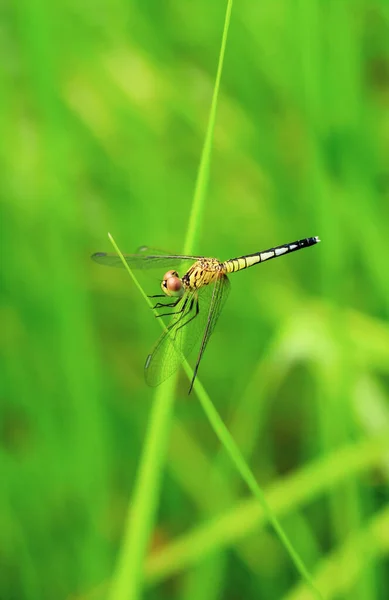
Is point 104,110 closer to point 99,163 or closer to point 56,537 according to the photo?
point 99,163

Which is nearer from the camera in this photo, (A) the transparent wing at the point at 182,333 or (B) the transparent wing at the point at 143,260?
(A) the transparent wing at the point at 182,333

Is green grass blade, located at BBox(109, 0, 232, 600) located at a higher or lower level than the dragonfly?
lower

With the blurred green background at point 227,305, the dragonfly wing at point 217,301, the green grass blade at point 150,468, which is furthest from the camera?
the blurred green background at point 227,305

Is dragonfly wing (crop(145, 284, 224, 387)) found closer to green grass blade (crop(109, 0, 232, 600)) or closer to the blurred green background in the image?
green grass blade (crop(109, 0, 232, 600))

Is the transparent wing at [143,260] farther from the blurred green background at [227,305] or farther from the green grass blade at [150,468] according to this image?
the green grass blade at [150,468]

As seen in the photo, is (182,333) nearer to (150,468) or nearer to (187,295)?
(187,295)

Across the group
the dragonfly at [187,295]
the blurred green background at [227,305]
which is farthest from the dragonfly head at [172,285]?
the blurred green background at [227,305]

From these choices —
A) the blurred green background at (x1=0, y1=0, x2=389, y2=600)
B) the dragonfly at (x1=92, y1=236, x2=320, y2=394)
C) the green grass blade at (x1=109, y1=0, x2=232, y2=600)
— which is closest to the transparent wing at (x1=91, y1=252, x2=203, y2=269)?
the dragonfly at (x1=92, y1=236, x2=320, y2=394)

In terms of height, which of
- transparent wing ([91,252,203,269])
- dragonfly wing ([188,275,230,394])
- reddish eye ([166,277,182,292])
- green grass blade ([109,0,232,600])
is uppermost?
transparent wing ([91,252,203,269])

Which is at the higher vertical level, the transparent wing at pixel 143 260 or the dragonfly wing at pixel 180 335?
the transparent wing at pixel 143 260

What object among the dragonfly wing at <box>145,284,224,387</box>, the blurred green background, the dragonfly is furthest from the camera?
the blurred green background
